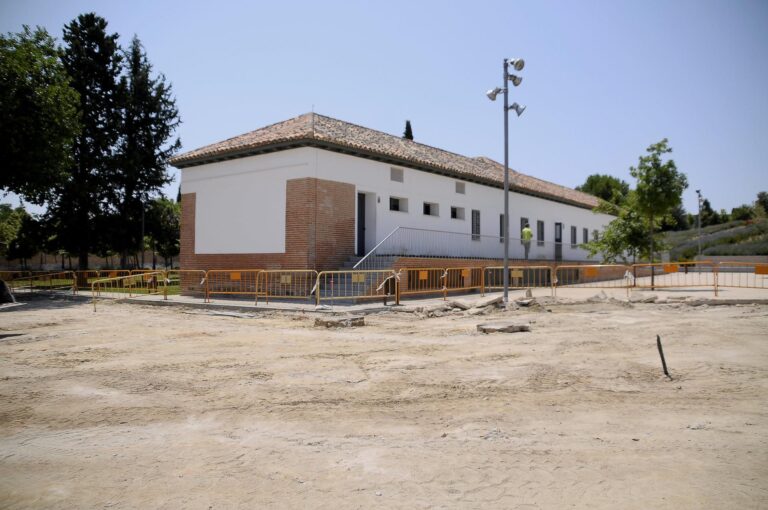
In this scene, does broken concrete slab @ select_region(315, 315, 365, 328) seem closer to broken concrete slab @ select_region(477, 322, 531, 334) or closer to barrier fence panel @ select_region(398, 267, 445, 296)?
broken concrete slab @ select_region(477, 322, 531, 334)

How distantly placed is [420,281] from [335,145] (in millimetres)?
5971

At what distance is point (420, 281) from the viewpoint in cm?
1883

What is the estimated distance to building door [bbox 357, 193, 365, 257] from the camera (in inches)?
793

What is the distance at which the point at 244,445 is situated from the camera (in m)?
4.09

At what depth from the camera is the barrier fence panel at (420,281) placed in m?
18.0

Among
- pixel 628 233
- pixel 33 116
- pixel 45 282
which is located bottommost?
pixel 45 282

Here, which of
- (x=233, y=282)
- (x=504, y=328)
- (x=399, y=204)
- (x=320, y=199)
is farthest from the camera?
(x=399, y=204)

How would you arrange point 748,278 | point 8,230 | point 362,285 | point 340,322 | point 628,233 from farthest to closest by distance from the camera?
point 8,230, point 748,278, point 628,233, point 362,285, point 340,322

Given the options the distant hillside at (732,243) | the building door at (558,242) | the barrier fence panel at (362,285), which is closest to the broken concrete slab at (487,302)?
the barrier fence panel at (362,285)

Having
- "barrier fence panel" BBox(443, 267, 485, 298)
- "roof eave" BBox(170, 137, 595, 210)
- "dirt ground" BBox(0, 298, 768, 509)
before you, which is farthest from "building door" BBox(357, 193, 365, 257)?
"dirt ground" BBox(0, 298, 768, 509)

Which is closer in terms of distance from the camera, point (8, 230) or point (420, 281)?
point (420, 281)

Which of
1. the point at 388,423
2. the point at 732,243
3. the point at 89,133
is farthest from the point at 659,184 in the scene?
the point at 732,243

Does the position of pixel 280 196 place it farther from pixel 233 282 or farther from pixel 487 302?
pixel 487 302

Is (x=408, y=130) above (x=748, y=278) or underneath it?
above
